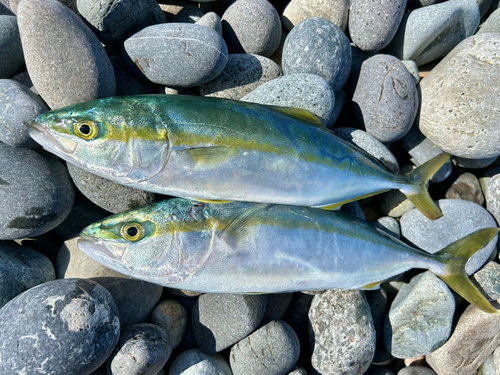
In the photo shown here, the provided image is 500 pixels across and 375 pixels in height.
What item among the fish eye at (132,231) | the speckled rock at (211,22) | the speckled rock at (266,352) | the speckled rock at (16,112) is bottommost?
the speckled rock at (266,352)

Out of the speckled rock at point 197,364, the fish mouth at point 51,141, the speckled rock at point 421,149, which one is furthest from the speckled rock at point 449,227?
the fish mouth at point 51,141

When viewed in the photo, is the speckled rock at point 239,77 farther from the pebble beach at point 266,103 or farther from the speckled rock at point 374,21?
the speckled rock at point 374,21

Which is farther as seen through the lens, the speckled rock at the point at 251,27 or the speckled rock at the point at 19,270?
the speckled rock at the point at 251,27

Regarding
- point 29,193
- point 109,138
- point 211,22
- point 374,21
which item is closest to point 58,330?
point 29,193

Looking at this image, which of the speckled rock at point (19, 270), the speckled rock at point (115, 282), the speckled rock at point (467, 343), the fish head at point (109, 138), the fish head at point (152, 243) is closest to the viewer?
the fish head at point (109, 138)

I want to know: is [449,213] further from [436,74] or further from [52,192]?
[52,192]

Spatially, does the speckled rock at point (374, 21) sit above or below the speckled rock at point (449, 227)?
above

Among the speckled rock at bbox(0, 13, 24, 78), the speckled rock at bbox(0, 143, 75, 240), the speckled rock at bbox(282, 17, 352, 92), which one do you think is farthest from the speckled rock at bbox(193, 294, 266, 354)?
the speckled rock at bbox(0, 13, 24, 78)
